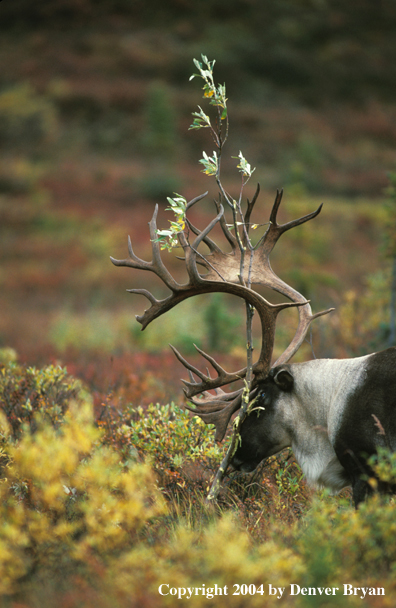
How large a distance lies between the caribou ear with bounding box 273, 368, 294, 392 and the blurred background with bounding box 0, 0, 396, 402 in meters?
2.77

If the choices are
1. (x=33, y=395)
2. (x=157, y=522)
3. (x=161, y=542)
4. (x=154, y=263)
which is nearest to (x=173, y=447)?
(x=157, y=522)

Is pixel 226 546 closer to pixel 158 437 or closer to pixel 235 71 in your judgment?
pixel 158 437

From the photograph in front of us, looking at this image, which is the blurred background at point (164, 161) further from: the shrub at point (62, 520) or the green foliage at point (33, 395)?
the shrub at point (62, 520)

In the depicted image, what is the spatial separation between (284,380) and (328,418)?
14.6 inches

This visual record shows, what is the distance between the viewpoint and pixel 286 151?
3716 cm

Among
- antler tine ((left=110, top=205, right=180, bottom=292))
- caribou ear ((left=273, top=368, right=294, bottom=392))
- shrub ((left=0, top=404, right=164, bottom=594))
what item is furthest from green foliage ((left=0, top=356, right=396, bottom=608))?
antler tine ((left=110, top=205, right=180, bottom=292))

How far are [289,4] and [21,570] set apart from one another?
87.7 m

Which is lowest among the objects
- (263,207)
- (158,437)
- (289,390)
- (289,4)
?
(158,437)

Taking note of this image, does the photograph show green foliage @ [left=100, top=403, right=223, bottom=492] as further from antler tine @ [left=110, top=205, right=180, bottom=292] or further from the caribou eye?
antler tine @ [left=110, top=205, right=180, bottom=292]

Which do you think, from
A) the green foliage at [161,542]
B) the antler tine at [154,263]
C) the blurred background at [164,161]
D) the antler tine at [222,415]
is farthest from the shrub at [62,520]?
the blurred background at [164,161]

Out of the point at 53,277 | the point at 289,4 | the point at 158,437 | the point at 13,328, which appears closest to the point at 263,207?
the point at 53,277

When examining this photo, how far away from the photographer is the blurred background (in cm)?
1003

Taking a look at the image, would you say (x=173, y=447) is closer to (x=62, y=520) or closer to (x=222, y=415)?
(x=222, y=415)
